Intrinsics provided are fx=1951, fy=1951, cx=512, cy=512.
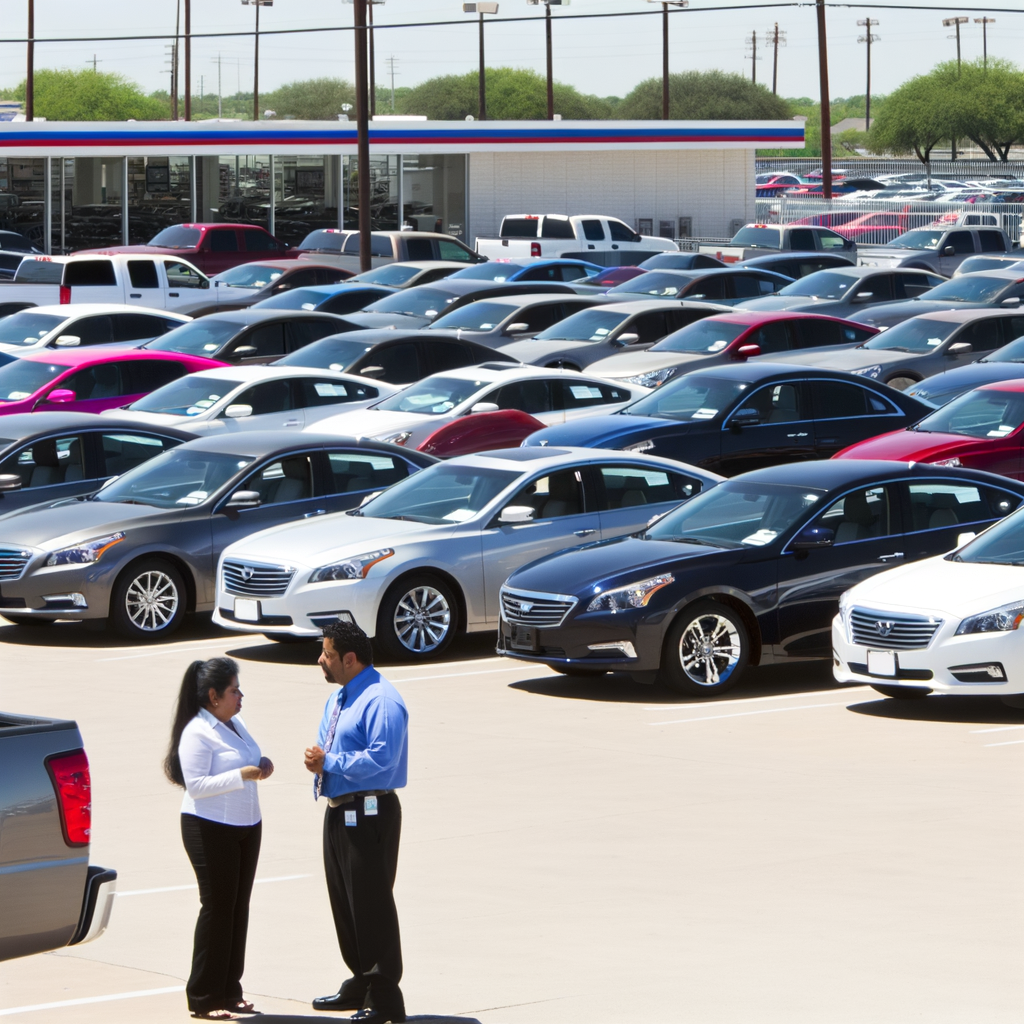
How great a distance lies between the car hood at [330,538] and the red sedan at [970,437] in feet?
14.7

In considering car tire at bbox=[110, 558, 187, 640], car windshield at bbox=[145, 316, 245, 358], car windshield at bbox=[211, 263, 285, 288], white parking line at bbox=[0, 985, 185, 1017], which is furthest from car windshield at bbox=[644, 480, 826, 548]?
car windshield at bbox=[211, 263, 285, 288]

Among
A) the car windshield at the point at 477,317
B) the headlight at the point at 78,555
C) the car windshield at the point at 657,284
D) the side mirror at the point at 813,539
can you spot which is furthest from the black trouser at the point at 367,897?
the car windshield at the point at 657,284

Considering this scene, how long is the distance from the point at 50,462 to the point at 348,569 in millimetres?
4956

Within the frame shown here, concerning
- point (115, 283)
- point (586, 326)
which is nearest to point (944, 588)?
point (586, 326)

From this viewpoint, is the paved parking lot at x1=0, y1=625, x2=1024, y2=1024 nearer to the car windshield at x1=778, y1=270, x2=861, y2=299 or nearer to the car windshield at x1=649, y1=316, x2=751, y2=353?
the car windshield at x1=649, y1=316, x2=751, y2=353

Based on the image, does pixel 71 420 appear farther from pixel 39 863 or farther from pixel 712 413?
pixel 39 863

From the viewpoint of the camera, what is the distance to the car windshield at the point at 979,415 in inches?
715

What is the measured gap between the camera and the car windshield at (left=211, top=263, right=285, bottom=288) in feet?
113

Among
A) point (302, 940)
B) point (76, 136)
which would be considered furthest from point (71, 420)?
point (76, 136)

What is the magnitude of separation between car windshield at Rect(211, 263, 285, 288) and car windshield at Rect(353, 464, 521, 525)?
19.2m

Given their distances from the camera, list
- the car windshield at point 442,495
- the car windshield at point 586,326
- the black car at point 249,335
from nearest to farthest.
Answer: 1. the car windshield at point 442,495
2. the black car at point 249,335
3. the car windshield at point 586,326

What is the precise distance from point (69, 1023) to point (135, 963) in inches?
36.5

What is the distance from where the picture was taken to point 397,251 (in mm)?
40062

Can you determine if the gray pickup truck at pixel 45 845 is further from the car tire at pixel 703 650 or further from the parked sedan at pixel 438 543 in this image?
the parked sedan at pixel 438 543
